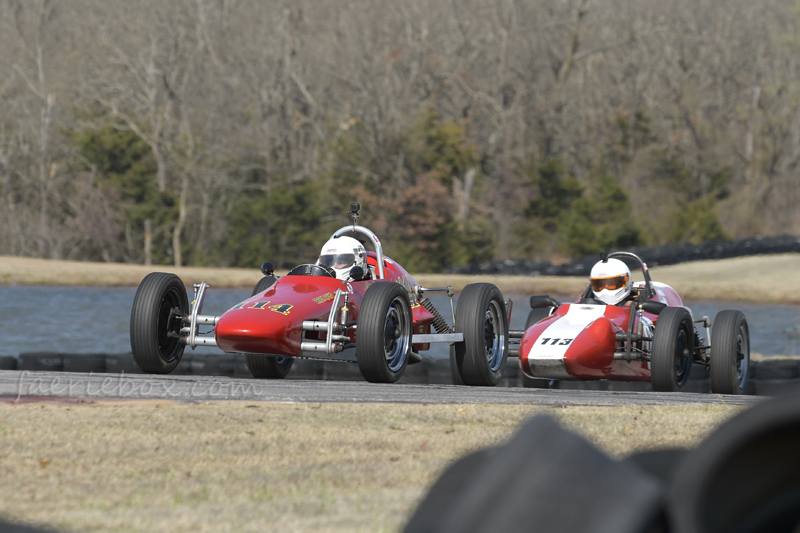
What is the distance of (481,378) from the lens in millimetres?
12273

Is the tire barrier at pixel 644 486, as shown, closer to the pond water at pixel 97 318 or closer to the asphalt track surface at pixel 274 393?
the asphalt track surface at pixel 274 393

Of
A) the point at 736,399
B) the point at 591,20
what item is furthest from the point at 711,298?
the point at 736,399

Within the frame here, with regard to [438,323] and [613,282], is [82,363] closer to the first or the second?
[438,323]

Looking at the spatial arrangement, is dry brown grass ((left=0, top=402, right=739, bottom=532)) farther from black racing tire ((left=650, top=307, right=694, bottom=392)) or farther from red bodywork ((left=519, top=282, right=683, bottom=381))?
red bodywork ((left=519, top=282, right=683, bottom=381))

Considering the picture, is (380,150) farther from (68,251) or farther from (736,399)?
(736,399)

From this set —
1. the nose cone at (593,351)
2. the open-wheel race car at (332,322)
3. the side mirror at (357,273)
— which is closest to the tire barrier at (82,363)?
the open-wheel race car at (332,322)

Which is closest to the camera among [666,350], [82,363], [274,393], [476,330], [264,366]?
[274,393]

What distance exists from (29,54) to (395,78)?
719 inches

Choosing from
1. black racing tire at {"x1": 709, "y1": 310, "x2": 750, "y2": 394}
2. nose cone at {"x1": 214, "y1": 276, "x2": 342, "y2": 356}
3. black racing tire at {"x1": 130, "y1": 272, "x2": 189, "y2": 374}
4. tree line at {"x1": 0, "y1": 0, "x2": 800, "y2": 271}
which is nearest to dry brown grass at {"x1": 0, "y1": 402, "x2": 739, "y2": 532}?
nose cone at {"x1": 214, "y1": 276, "x2": 342, "y2": 356}

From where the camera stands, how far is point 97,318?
27.5 m

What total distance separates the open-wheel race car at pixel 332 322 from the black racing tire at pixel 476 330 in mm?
12

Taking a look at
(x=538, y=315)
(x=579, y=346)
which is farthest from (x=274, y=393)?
(x=538, y=315)

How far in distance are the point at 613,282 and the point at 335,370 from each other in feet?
12.8

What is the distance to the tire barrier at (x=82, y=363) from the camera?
12711 mm
